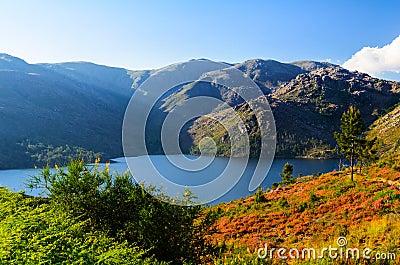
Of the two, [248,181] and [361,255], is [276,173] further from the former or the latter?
[361,255]

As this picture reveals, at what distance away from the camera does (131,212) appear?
44.0ft

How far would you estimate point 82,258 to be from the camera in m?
6.67

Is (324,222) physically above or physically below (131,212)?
below

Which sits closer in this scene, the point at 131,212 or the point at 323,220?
the point at 131,212

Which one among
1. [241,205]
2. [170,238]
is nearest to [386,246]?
[170,238]

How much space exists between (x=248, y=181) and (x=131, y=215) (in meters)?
131

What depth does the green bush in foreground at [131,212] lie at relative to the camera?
1252 centimetres

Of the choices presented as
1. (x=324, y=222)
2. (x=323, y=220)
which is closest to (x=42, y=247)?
(x=324, y=222)

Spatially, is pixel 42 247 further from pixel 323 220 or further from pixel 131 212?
pixel 323 220

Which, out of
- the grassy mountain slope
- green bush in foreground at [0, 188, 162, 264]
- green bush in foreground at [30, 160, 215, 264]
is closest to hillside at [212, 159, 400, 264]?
the grassy mountain slope

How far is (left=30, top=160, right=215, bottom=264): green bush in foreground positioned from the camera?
41.1 ft

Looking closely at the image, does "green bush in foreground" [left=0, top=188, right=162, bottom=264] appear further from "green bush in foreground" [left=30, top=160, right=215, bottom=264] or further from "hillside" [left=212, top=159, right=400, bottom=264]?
"hillside" [left=212, top=159, right=400, bottom=264]

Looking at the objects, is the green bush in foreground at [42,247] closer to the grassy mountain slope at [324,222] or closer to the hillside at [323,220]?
the grassy mountain slope at [324,222]

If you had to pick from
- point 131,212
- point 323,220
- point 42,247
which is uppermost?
point 42,247
